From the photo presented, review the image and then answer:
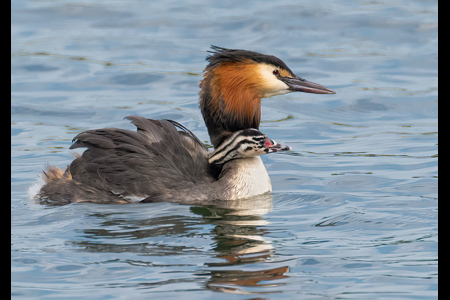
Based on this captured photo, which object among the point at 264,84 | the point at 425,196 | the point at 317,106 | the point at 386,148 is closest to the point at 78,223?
the point at 264,84

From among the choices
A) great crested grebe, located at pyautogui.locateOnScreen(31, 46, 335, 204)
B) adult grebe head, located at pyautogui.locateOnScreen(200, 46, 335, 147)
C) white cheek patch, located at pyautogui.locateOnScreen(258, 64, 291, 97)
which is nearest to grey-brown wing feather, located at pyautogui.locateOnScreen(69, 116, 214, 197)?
great crested grebe, located at pyautogui.locateOnScreen(31, 46, 335, 204)

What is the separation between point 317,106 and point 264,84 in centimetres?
415

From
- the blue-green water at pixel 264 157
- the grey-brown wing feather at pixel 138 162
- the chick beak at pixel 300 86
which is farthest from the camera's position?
the chick beak at pixel 300 86

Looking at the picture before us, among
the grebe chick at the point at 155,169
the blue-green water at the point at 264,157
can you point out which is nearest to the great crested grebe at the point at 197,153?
the grebe chick at the point at 155,169

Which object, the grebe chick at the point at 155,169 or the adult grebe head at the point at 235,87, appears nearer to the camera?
the grebe chick at the point at 155,169

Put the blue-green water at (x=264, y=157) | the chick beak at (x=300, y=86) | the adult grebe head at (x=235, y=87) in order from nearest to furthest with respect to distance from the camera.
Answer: the blue-green water at (x=264, y=157)
the adult grebe head at (x=235, y=87)
the chick beak at (x=300, y=86)

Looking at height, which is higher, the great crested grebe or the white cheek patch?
the white cheek patch

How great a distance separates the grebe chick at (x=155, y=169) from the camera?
7.88m

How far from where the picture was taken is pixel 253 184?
8.20 meters

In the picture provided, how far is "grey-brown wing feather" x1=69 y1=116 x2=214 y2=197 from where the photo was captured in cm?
787

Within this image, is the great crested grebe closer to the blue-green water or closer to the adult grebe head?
the adult grebe head

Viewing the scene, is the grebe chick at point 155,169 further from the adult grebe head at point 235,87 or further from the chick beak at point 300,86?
the chick beak at point 300,86

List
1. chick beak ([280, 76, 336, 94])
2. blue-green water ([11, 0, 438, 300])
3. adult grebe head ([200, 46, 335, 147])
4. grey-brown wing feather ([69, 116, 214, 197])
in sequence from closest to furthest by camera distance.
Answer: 1. blue-green water ([11, 0, 438, 300])
2. grey-brown wing feather ([69, 116, 214, 197])
3. adult grebe head ([200, 46, 335, 147])
4. chick beak ([280, 76, 336, 94])

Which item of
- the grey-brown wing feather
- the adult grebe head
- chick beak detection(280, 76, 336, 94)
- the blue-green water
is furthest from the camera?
chick beak detection(280, 76, 336, 94)
